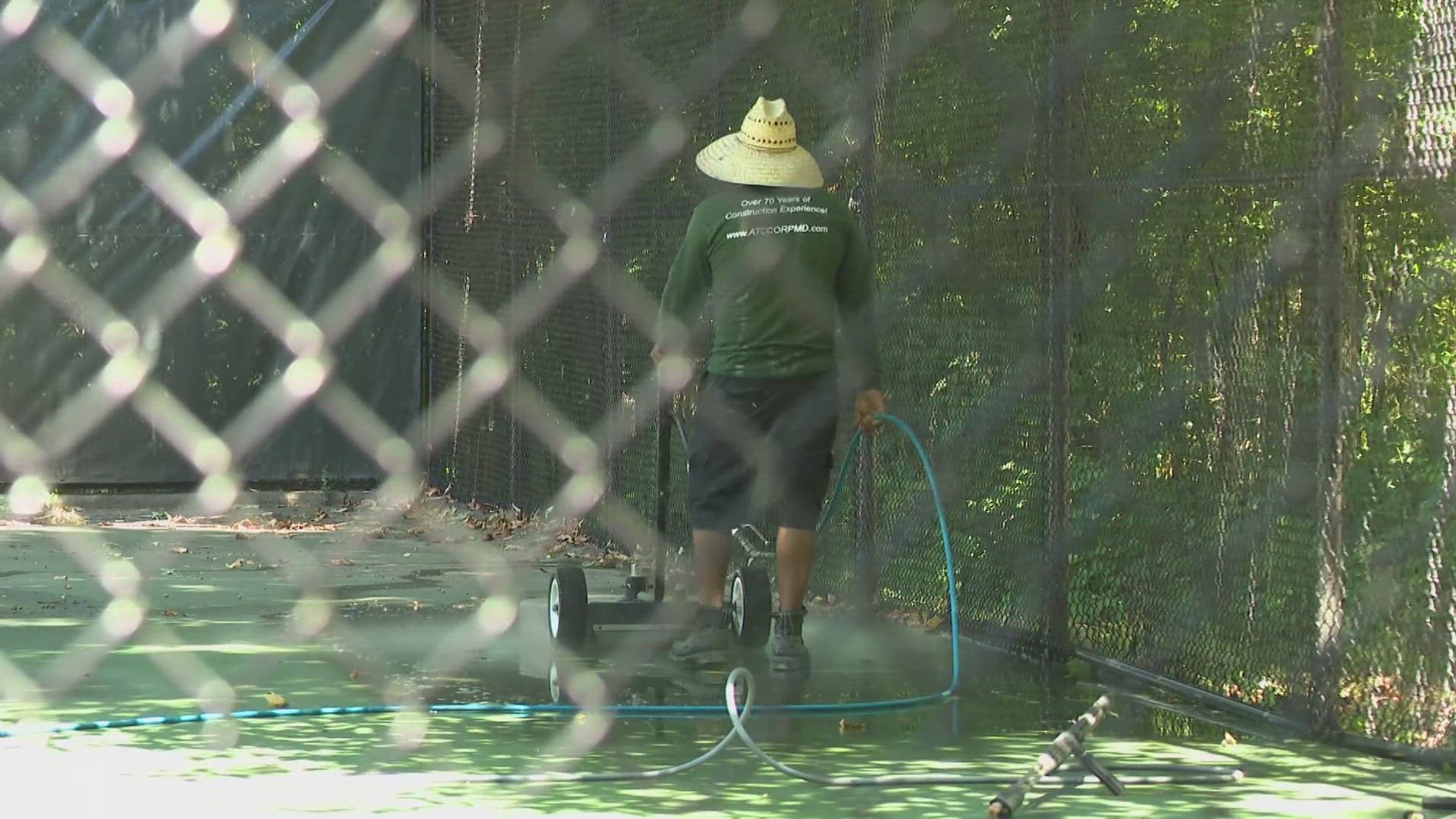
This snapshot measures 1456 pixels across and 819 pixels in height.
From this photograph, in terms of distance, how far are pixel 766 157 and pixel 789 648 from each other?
167 centimetres

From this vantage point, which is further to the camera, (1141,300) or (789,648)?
(789,648)

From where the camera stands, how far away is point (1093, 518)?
7.68m

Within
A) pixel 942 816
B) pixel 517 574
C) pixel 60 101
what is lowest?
pixel 942 816

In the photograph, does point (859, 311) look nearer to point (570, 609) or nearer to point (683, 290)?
point (683, 290)

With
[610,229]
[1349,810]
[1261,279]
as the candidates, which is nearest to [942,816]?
[1349,810]

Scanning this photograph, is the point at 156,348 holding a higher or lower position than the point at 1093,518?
higher

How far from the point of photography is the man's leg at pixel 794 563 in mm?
7621

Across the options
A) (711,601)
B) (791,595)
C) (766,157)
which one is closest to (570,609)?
(711,601)

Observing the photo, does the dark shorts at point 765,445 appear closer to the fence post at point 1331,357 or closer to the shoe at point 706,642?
the shoe at point 706,642

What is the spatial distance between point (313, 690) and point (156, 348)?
576cm

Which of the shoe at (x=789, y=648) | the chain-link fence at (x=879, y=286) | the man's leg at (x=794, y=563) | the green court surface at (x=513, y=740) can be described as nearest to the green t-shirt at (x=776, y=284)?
the chain-link fence at (x=879, y=286)

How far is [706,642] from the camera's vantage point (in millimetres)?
7605

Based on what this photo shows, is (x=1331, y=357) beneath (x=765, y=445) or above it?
above

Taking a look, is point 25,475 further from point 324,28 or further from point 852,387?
point 852,387
